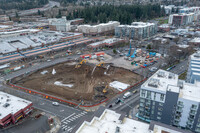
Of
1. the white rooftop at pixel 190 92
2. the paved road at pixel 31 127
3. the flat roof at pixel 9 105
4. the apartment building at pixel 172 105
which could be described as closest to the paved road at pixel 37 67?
the flat roof at pixel 9 105

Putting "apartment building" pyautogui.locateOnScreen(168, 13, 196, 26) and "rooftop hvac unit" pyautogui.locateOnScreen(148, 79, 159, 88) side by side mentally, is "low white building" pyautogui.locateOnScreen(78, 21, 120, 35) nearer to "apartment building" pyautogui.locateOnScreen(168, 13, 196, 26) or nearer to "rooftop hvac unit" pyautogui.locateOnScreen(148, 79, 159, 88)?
"apartment building" pyautogui.locateOnScreen(168, 13, 196, 26)

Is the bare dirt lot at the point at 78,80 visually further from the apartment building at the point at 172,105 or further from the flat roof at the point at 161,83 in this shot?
the apartment building at the point at 172,105

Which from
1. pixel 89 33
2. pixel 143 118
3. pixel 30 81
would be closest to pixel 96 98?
pixel 143 118

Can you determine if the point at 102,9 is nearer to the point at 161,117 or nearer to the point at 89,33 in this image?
the point at 89,33

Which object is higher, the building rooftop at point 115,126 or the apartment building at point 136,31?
the apartment building at point 136,31

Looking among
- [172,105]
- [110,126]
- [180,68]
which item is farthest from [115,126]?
[180,68]
